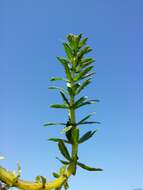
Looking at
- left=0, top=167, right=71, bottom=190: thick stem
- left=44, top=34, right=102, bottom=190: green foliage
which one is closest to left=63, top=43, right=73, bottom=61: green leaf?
left=44, top=34, right=102, bottom=190: green foliage

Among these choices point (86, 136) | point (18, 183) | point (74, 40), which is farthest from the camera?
point (74, 40)

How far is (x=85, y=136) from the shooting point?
1.20 m

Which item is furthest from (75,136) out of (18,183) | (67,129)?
(18,183)

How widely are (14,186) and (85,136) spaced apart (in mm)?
495

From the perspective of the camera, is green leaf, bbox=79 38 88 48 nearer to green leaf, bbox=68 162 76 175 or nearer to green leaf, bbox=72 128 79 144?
green leaf, bbox=72 128 79 144

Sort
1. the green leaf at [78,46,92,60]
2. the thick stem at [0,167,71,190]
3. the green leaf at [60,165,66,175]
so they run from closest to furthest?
the thick stem at [0,167,71,190] → the green leaf at [60,165,66,175] → the green leaf at [78,46,92,60]

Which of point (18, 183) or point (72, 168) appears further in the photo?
point (72, 168)

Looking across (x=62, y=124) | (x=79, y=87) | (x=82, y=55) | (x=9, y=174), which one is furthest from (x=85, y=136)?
(x=9, y=174)

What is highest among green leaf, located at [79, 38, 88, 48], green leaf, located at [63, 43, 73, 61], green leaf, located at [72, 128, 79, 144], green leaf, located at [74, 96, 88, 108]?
green leaf, located at [79, 38, 88, 48]

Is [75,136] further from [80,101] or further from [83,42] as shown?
[83,42]

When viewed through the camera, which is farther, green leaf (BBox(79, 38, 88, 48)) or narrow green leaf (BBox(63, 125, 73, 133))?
green leaf (BBox(79, 38, 88, 48))

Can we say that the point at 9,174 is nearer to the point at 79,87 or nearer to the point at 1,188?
the point at 1,188

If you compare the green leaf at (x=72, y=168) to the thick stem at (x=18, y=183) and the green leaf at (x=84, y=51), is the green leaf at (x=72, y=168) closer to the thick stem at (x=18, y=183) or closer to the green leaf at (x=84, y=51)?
the thick stem at (x=18, y=183)

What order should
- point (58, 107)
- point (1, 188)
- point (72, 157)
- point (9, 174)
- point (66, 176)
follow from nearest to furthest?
point (1, 188), point (9, 174), point (66, 176), point (72, 157), point (58, 107)
